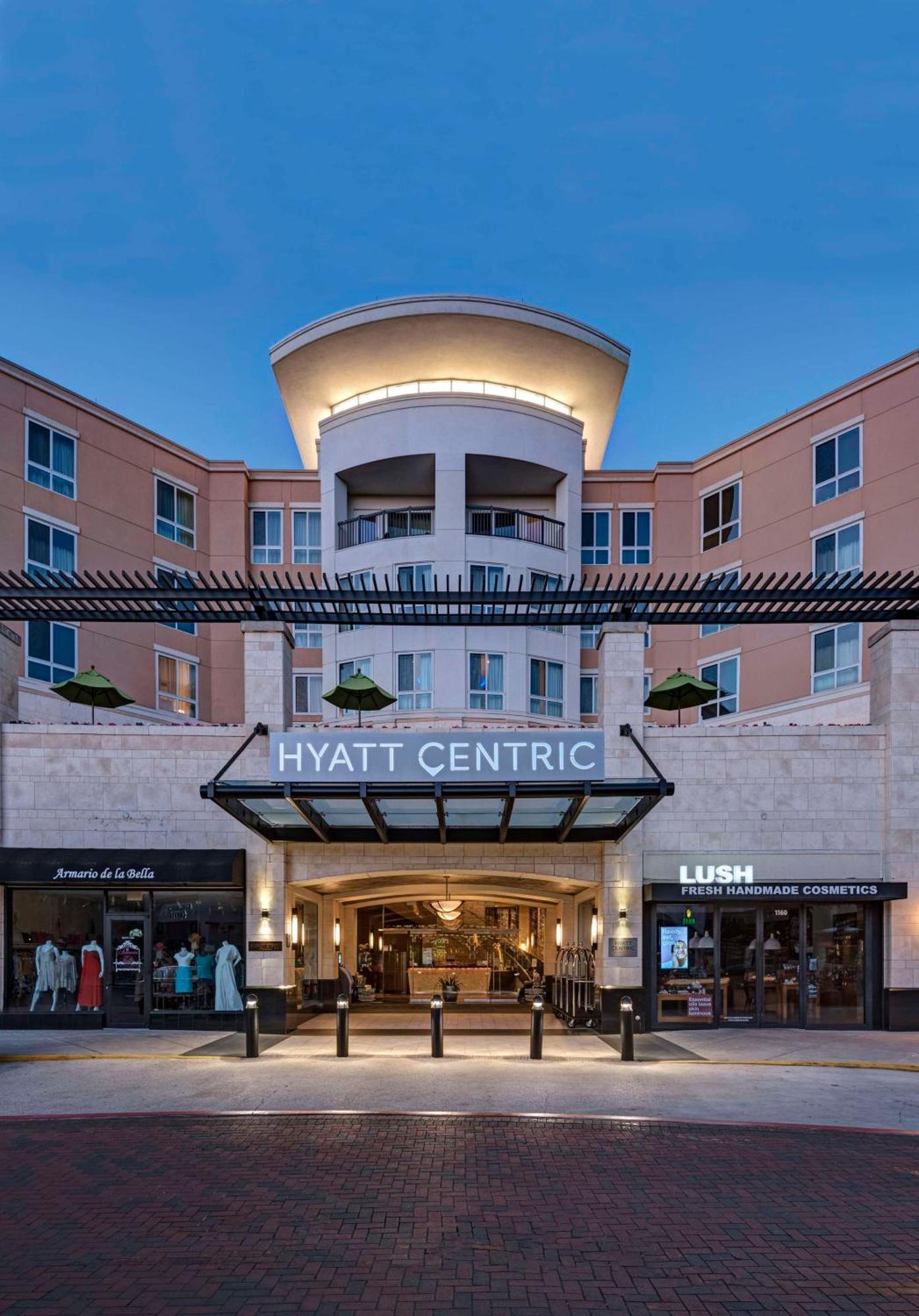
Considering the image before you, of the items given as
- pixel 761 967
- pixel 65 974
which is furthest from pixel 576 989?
pixel 65 974

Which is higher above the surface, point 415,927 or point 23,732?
point 23,732

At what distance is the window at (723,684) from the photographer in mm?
32375

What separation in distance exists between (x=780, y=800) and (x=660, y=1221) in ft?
39.4

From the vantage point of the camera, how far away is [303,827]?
722 inches

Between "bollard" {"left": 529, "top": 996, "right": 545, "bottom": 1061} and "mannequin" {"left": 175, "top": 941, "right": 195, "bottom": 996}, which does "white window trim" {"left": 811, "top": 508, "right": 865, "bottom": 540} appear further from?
"mannequin" {"left": 175, "top": 941, "right": 195, "bottom": 996}

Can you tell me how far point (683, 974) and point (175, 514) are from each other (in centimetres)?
2291

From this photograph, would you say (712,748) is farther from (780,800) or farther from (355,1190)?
(355,1190)

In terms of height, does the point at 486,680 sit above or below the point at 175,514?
below

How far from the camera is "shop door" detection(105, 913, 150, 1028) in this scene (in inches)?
752

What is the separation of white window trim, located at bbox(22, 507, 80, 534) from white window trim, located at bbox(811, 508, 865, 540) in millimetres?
21919

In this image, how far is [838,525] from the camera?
29250 millimetres

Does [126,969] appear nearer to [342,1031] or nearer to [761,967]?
[342,1031]

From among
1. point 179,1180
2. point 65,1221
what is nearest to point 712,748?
point 179,1180

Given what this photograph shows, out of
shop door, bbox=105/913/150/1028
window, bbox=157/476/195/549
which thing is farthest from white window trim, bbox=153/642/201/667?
shop door, bbox=105/913/150/1028
